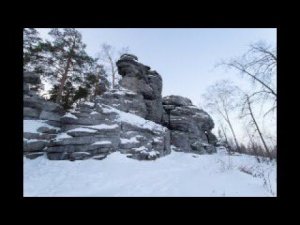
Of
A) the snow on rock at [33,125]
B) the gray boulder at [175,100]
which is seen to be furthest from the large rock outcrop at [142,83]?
the snow on rock at [33,125]

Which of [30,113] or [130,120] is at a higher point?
[30,113]

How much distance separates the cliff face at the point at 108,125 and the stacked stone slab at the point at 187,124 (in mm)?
237

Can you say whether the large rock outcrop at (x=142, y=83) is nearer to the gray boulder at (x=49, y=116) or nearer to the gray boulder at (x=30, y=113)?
the gray boulder at (x=49, y=116)

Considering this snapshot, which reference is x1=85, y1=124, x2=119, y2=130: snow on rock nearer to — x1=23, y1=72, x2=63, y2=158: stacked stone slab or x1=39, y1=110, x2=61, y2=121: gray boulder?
x1=23, y1=72, x2=63, y2=158: stacked stone slab

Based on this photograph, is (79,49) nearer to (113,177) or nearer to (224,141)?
(113,177)

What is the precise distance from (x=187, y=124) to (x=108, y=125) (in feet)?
49.9

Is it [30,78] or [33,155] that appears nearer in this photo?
[33,155]

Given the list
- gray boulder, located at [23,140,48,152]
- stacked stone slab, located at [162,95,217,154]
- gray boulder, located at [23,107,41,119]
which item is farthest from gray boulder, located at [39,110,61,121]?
stacked stone slab, located at [162,95,217,154]

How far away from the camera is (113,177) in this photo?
8.55 meters

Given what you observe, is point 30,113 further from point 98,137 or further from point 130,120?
point 130,120

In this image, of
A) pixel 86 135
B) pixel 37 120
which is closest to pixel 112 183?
pixel 86 135

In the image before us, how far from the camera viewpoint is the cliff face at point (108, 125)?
11.1 metres

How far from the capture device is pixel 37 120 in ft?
40.3

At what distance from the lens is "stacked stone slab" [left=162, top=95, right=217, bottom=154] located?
24.4 m
